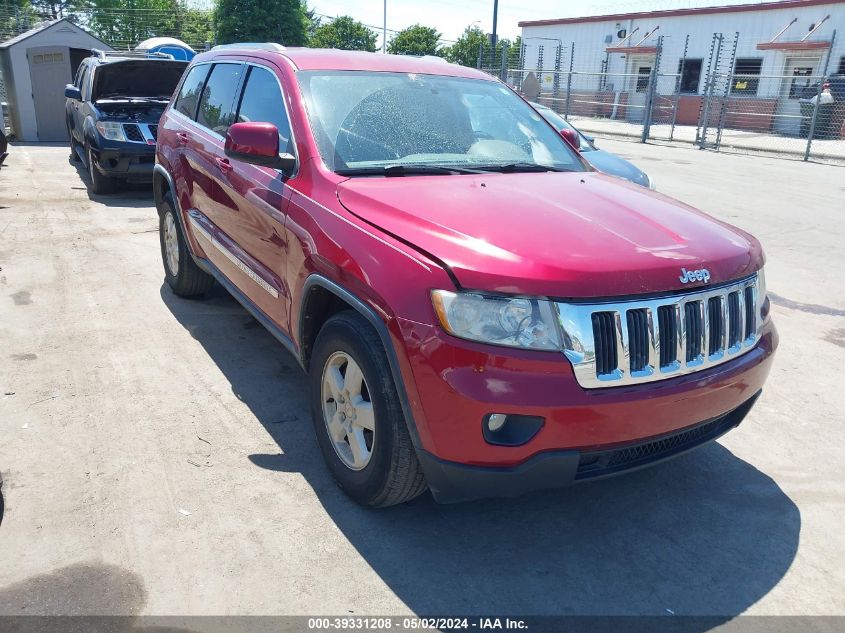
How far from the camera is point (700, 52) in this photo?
32031 mm

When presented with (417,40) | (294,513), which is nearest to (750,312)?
(294,513)

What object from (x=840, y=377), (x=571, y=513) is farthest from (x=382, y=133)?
(x=840, y=377)

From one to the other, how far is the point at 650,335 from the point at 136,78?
10671 millimetres

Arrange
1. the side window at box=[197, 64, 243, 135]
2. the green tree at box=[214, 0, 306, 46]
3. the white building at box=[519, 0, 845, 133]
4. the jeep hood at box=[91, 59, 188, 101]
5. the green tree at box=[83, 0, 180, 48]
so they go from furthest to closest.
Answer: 1. the green tree at box=[83, 0, 180, 48]
2. the green tree at box=[214, 0, 306, 46]
3. the white building at box=[519, 0, 845, 133]
4. the jeep hood at box=[91, 59, 188, 101]
5. the side window at box=[197, 64, 243, 135]

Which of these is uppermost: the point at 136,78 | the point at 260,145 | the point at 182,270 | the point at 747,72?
the point at 747,72

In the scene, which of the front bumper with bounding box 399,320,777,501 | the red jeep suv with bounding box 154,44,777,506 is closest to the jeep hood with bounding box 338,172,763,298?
the red jeep suv with bounding box 154,44,777,506

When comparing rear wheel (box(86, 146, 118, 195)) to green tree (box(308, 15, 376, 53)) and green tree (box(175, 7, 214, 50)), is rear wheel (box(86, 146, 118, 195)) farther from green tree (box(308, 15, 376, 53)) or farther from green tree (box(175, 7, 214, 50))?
green tree (box(308, 15, 376, 53))

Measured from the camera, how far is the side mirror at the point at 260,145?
3.42m

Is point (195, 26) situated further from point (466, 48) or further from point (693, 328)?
point (693, 328)

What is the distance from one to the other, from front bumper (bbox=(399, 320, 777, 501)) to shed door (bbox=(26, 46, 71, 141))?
56.5ft

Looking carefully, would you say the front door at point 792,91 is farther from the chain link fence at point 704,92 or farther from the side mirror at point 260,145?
the side mirror at point 260,145

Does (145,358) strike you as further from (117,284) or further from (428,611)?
(428,611)

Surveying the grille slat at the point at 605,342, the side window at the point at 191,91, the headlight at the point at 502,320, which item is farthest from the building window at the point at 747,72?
the headlight at the point at 502,320

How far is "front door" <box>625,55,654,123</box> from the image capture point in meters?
31.9
